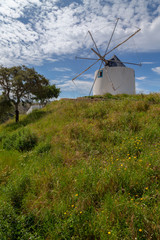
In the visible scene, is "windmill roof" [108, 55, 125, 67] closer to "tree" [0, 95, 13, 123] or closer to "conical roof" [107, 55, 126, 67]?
"conical roof" [107, 55, 126, 67]

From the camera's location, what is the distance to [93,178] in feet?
11.2

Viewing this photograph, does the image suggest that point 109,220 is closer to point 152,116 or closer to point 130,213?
point 130,213

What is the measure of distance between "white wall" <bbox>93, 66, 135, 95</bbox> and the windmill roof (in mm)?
1045

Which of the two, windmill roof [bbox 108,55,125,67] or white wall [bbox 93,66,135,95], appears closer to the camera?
white wall [bbox 93,66,135,95]

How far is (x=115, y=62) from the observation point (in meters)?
19.5


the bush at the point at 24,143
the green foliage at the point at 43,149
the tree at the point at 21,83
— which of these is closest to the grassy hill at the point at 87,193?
the green foliage at the point at 43,149

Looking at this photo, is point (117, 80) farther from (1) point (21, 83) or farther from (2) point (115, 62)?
(1) point (21, 83)

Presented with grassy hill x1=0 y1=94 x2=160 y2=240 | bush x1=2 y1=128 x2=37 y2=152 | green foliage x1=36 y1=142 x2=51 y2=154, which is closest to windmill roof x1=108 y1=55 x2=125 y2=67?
grassy hill x1=0 y1=94 x2=160 y2=240

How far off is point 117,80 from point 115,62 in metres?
2.93

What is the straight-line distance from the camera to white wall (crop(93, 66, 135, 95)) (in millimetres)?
18125

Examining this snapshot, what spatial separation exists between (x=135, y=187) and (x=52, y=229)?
1.79m

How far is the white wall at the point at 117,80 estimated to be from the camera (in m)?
18.1

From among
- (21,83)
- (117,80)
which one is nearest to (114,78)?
(117,80)

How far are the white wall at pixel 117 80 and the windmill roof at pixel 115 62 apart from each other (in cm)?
104
